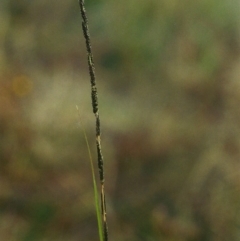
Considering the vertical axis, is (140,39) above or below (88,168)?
above

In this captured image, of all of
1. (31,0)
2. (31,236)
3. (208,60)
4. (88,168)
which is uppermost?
(31,0)

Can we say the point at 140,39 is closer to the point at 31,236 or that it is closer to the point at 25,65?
the point at 25,65

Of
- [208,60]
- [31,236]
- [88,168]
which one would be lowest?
[31,236]

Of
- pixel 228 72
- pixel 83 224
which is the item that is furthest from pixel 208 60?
pixel 83 224

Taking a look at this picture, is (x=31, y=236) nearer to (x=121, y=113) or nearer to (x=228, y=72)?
(x=121, y=113)

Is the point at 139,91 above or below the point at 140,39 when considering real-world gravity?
below

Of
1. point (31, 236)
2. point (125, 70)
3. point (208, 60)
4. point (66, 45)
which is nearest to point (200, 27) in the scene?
point (208, 60)
